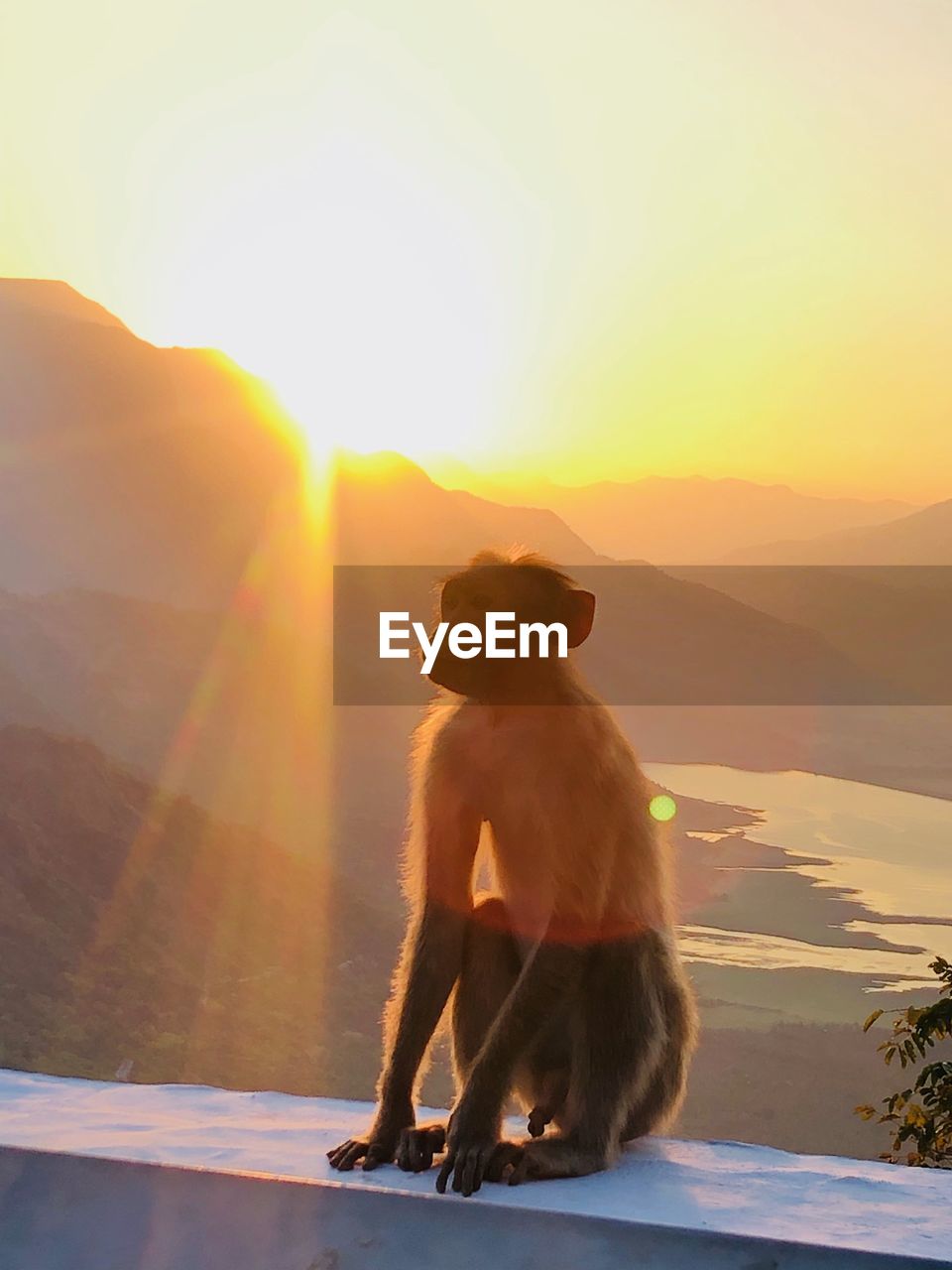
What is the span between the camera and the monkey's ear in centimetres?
360

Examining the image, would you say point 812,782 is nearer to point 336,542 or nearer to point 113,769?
point 113,769

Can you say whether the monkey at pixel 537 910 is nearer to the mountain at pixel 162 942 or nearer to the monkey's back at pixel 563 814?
the monkey's back at pixel 563 814

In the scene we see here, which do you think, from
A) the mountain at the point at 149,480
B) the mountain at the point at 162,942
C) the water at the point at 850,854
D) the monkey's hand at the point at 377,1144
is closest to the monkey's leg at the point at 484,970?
the monkey's hand at the point at 377,1144

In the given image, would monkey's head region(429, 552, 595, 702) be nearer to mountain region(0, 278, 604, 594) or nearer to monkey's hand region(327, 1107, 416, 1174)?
monkey's hand region(327, 1107, 416, 1174)

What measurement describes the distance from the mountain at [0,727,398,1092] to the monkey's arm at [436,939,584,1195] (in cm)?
1786

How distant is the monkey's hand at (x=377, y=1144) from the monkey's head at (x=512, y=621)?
1066 mm

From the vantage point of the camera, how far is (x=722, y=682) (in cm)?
A: 5747

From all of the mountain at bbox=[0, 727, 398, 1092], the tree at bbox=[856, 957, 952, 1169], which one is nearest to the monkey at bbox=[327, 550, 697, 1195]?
the tree at bbox=[856, 957, 952, 1169]

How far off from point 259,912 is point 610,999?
28882 millimetres

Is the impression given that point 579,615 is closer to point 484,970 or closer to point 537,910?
point 537,910

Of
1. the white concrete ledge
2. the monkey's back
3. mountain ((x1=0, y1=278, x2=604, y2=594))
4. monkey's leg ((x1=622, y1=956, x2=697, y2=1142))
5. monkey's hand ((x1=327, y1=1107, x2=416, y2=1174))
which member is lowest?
the white concrete ledge

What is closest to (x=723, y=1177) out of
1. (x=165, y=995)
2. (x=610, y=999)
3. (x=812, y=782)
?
(x=610, y=999)

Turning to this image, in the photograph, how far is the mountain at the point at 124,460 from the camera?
69.6 m

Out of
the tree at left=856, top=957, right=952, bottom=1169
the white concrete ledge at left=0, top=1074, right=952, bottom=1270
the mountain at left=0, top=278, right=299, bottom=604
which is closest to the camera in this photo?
the white concrete ledge at left=0, top=1074, right=952, bottom=1270
